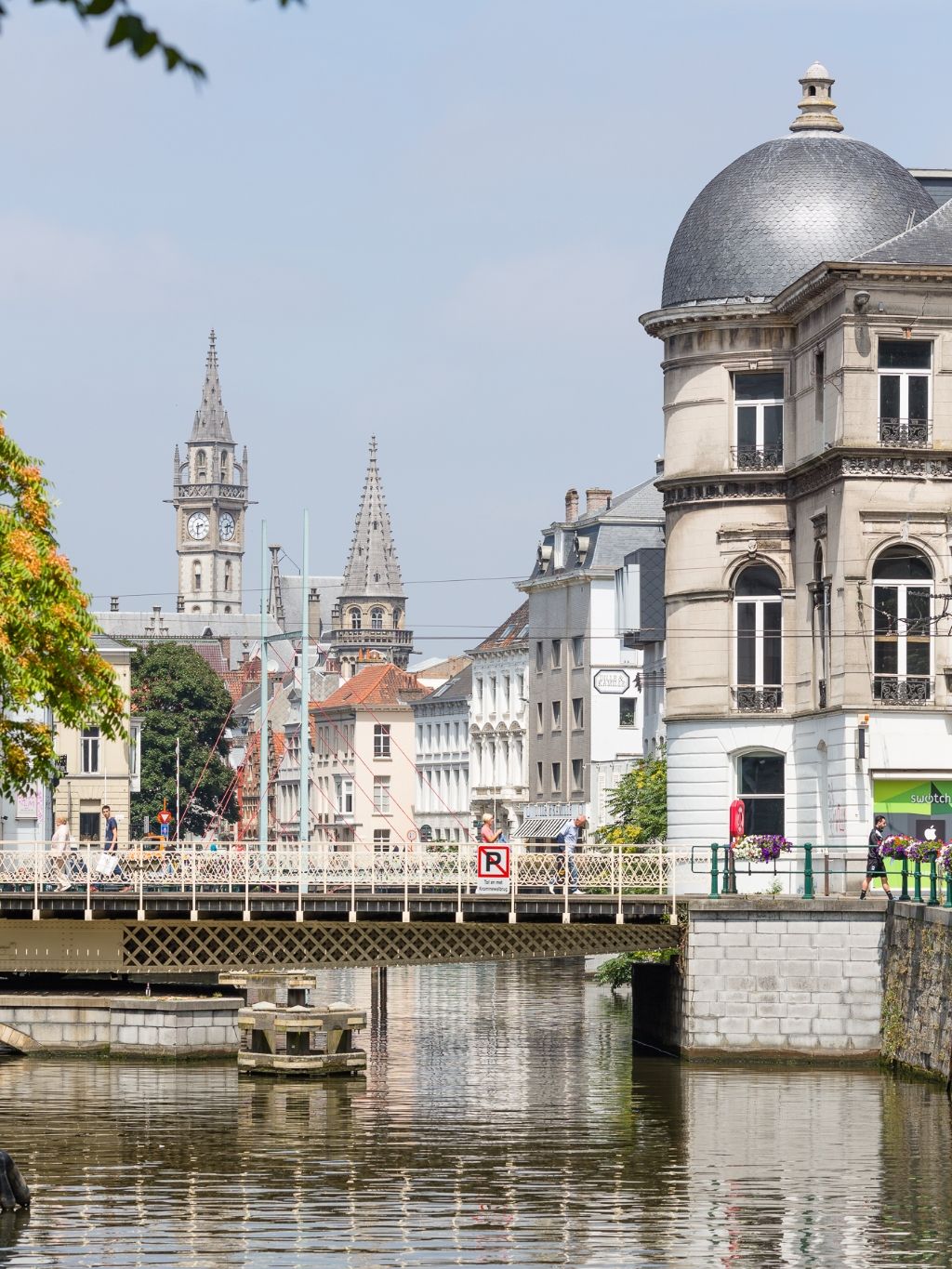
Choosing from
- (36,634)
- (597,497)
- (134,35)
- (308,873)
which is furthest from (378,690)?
(134,35)

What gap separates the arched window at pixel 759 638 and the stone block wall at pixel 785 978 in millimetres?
10226

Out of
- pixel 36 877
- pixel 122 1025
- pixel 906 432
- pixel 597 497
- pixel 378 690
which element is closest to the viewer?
pixel 36 877

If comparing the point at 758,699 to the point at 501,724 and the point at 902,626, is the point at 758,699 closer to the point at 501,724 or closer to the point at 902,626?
the point at 902,626

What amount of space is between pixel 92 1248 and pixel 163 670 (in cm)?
13522

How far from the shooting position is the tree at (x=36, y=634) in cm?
3130

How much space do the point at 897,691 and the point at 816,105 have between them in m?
14.8

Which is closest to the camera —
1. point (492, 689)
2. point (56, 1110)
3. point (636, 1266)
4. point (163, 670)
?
point (636, 1266)

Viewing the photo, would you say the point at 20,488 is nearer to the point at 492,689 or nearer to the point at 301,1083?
the point at 301,1083

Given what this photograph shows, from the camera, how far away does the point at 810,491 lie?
54.5 metres

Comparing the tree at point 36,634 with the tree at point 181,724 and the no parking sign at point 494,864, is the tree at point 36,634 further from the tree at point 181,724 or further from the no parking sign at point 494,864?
the tree at point 181,724

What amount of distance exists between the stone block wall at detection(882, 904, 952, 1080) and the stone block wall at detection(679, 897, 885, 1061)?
0.52 meters

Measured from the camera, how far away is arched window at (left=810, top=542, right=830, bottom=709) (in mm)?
53812

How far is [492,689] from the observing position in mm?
149000

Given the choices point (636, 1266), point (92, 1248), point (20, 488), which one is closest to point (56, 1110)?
point (20, 488)
